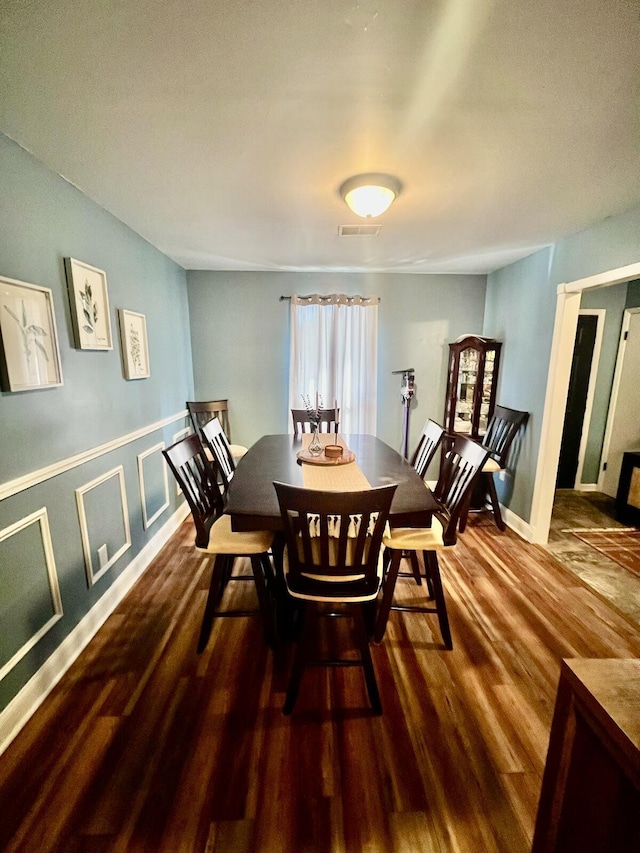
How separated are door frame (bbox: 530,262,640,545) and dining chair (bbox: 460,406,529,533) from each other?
0.81 ft

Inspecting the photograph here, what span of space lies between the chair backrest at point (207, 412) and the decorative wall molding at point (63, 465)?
2.34ft

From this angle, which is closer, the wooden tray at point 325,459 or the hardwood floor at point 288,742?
the hardwood floor at point 288,742

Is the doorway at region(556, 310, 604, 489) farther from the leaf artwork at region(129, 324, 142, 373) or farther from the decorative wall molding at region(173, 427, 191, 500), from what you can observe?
the leaf artwork at region(129, 324, 142, 373)

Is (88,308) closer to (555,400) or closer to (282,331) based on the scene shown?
(282,331)

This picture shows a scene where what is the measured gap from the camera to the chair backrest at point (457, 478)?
164cm

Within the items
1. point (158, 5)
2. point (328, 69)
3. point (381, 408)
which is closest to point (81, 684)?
point (158, 5)

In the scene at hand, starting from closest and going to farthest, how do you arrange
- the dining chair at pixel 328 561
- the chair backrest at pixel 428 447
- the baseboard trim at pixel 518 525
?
the dining chair at pixel 328 561
the chair backrest at pixel 428 447
the baseboard trim at pixel 518 525

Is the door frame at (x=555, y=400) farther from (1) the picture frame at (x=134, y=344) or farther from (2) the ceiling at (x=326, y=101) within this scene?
(1) the picture frame at (x=134, y=344)

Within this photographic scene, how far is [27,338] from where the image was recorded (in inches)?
55.6

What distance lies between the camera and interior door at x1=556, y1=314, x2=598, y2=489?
354cm

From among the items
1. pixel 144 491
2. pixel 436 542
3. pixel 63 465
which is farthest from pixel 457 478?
pixel 144 491

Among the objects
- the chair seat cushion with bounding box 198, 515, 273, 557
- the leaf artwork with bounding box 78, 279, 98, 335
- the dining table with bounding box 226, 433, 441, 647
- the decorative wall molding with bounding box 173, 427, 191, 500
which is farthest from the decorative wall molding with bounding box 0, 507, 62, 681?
the decorative wall molding with bounding box 173, 427, 191, 500

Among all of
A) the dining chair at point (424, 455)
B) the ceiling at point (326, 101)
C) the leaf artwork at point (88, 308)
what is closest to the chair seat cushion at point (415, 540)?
the dining chair at point (424, 455)

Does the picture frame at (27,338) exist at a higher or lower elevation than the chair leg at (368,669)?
higher
